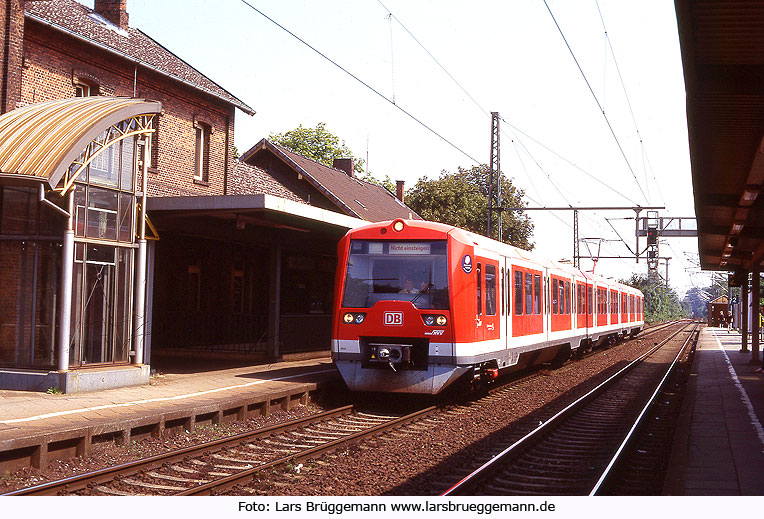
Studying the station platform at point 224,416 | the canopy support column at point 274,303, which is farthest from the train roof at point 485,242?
the canopy support column at point 274,303

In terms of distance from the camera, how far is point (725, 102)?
888 centimetres

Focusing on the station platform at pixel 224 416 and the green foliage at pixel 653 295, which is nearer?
the station platform at pixel 224 416

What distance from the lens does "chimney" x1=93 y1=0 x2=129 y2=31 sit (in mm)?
19641

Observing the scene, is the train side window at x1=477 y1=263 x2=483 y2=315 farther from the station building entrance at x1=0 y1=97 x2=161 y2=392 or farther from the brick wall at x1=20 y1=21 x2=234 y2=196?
the brick wall at x1=20 y1=21 x2=234 y2=196

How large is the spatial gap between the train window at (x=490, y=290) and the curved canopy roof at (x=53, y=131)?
659cm

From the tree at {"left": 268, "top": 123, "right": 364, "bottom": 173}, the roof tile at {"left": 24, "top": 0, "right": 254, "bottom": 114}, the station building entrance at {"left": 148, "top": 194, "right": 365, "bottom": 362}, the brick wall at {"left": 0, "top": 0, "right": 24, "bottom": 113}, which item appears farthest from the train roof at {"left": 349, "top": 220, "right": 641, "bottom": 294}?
the tree at {"left": 268, "top": 123, "right": 364, "bottom": 173}

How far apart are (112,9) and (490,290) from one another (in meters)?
12.5

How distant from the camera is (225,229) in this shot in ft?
57.2

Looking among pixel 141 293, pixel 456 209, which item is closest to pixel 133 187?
pixel 141 293

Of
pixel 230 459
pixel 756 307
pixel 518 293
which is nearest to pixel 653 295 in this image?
pixel 756 307

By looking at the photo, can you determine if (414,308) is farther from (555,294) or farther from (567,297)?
(567,297)

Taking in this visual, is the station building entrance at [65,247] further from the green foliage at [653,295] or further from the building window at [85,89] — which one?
the green foliage at [653,295]

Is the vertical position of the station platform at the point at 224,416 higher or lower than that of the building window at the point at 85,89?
lower

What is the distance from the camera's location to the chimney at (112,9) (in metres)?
19.6
